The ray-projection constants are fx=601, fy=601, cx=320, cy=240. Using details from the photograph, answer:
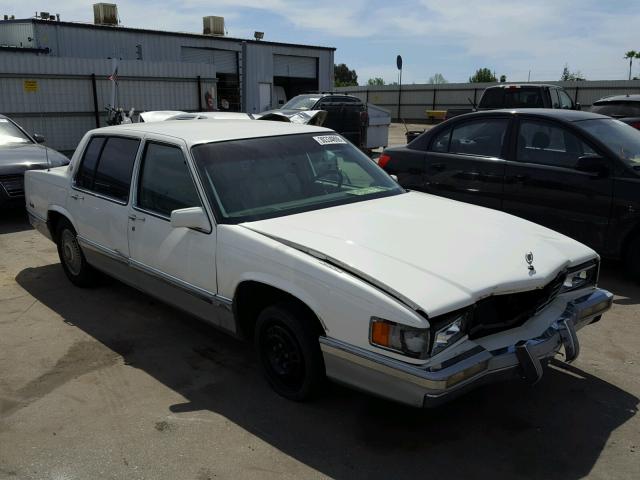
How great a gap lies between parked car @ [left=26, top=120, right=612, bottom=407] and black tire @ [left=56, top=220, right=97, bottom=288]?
428 millimetres

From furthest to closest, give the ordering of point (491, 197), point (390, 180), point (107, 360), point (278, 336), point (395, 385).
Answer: point (491, 197) → point (390, 180) → point (107, 360) → point (278, 336) → point (395, 385)

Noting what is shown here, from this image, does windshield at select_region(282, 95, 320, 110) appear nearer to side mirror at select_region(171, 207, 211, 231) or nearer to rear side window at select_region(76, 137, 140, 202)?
rear side window at select_region(76, 137, 140, 202)

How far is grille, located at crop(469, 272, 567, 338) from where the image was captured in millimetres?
3115

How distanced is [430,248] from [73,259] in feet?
12.5

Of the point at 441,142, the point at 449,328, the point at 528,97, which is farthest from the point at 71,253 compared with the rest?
the point at 528,97

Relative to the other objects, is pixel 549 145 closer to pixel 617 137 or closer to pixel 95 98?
pixel 617 137

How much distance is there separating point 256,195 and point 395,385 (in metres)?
1.67

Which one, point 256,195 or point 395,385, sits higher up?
point 256,195

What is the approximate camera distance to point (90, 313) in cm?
519

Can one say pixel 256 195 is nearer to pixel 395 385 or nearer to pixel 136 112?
pixel 395 385

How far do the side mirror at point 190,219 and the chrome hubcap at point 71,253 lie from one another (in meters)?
2.31

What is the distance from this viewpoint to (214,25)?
32.5 meters

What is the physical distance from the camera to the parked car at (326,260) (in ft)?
9.62

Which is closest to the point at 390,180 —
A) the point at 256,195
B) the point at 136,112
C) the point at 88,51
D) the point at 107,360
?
the point at 256,195
